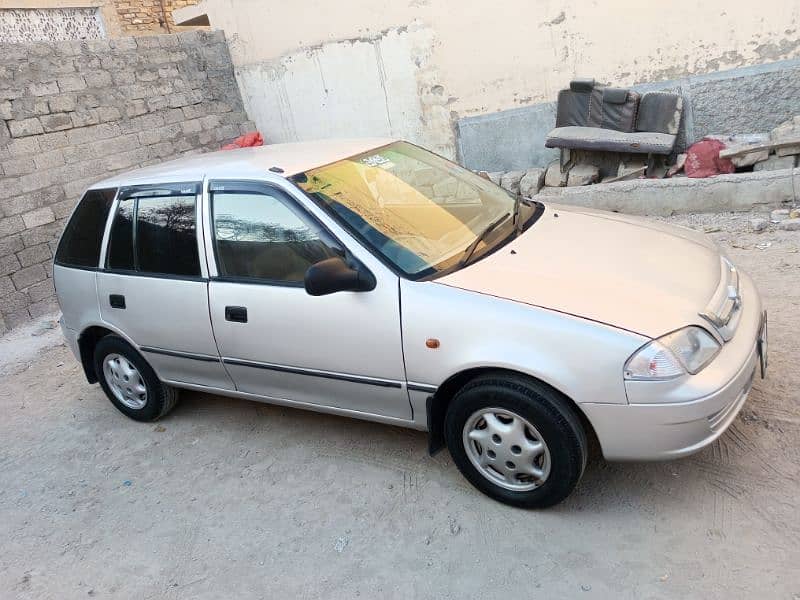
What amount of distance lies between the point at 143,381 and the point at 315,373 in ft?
5.17

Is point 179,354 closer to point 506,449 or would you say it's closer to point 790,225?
point 506,449

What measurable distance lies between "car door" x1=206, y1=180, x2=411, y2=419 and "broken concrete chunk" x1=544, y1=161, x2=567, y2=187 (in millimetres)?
5098

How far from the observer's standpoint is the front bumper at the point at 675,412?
255 cm

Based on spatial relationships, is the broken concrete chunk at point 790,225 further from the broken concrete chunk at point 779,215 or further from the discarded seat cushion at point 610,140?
the discarded seat cushion at point 610,140

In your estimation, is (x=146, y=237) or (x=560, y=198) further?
(x=560, y=198)

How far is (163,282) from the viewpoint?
12.6 feet

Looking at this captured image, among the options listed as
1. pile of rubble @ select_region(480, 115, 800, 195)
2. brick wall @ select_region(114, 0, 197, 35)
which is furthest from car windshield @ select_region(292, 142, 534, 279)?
brick wall @ select_region(114, 0, 197, 35)

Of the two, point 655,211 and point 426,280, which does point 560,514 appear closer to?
point 426,280

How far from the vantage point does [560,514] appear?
9.78 ft

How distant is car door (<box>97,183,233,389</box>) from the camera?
12.2 feet

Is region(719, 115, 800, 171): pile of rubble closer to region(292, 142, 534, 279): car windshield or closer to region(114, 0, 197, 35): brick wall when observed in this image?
region(292, 142, 534, 279): car windshield

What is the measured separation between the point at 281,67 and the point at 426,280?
810 cm

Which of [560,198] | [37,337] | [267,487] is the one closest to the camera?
[267,487]

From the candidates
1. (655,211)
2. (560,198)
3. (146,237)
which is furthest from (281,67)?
(146,237)
